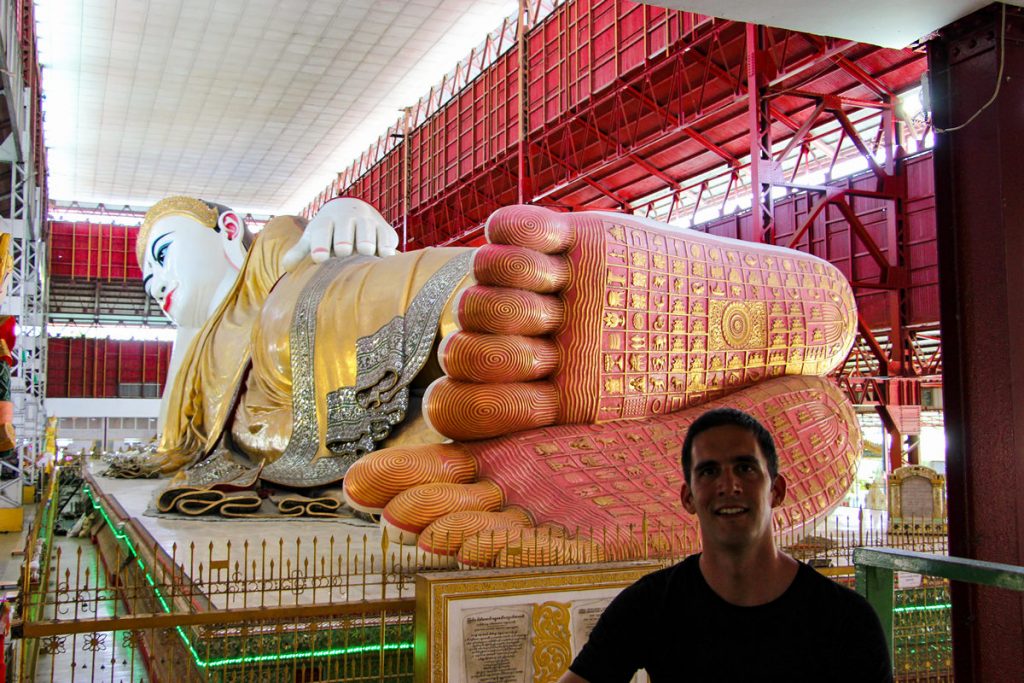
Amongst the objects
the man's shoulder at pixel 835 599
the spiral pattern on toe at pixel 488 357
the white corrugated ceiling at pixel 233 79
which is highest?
the white corrugated ceiling at pixel 233 79

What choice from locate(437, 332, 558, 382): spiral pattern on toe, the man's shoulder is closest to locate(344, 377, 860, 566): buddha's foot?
locate(437, 332, 558, 382): spiral pattern on toe

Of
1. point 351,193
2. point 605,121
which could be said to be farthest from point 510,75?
point 351,193

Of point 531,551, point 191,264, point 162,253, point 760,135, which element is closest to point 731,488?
point 531,551

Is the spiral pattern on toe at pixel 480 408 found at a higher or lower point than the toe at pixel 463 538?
higher

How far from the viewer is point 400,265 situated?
5.26m

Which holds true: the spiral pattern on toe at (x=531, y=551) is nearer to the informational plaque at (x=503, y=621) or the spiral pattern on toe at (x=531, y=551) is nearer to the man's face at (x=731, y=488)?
the informational plaque at (x=503, y=621)

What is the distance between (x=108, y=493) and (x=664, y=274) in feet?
13.6

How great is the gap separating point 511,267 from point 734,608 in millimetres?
2603

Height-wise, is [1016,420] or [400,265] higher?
[400,265]

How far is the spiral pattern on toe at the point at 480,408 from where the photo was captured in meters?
3.62

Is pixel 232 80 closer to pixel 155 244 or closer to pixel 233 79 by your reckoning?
pixel 233 79

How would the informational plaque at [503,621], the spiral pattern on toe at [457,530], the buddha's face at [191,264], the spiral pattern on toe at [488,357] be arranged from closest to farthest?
the informational plaque at [503,621], the spiral pattern on toe at [457,530], the spiral pattern on toe at [488,357], the buddha's face at [191,264]

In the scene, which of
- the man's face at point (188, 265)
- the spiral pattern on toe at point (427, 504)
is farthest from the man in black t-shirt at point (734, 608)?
the man's face at point (188, 265)

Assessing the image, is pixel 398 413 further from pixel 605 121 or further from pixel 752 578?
pixel 605 121
